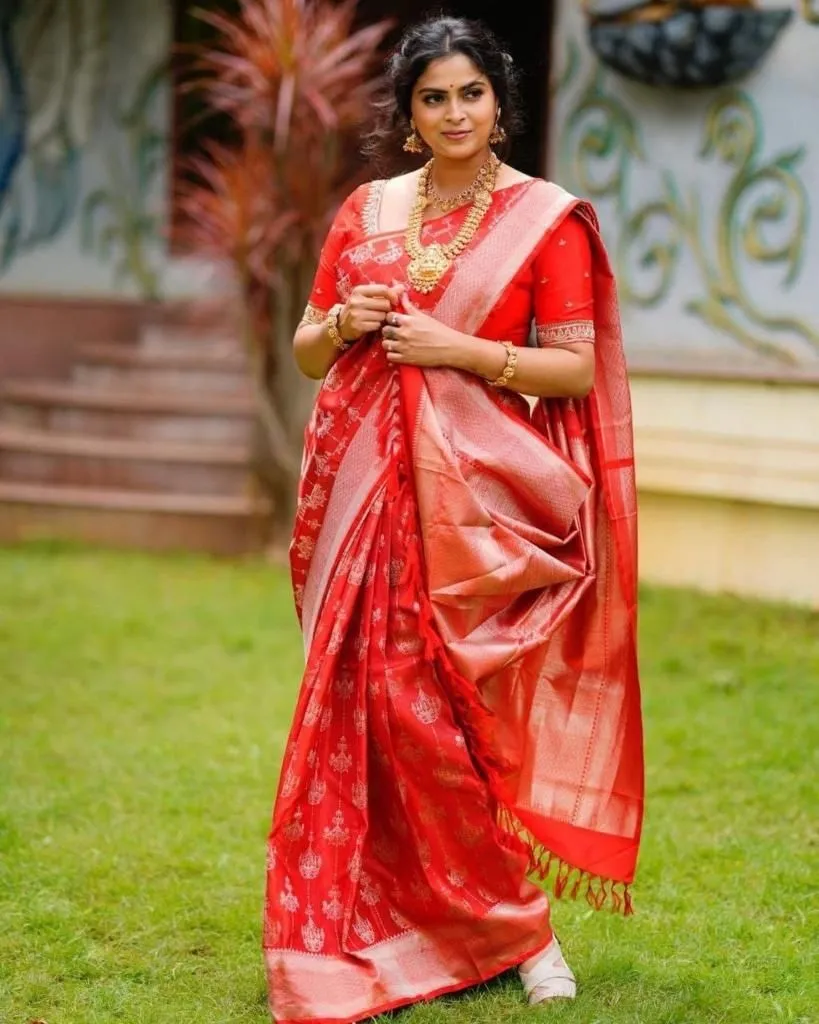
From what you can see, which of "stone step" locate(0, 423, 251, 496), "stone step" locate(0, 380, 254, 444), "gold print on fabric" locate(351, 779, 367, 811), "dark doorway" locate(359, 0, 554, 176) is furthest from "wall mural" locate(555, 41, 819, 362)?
"gold print on fabric" locate(351, 779, 367, 811)

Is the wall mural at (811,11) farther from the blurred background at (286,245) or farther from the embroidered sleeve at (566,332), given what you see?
the embroidered sleeve at (566,332)

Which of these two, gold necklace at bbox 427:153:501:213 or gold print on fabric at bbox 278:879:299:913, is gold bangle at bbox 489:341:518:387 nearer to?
gold necklace at bbox 427:153:501:213

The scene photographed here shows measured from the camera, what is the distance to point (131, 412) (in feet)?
27.9

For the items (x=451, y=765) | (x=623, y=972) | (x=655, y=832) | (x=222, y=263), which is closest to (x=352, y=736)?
(x=451, y=765)

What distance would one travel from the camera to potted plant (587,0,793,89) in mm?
6629

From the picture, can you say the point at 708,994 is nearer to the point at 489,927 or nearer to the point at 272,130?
the point at 489,927

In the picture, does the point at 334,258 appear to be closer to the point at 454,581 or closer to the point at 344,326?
the point at 344,326

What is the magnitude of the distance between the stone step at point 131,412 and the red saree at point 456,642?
532 centimetres

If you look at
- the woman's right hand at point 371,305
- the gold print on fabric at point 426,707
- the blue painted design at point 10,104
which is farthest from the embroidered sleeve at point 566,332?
the blue painted design at point 10,104

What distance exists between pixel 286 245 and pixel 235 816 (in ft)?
13.4

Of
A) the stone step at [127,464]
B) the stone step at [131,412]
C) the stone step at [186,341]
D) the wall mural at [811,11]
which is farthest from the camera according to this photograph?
the stone step at [186,341]

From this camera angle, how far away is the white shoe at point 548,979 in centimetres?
295

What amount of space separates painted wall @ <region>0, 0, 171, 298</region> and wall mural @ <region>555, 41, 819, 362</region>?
267 cm

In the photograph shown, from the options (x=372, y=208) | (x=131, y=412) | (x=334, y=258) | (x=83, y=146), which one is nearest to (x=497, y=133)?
(x=372, y=208)
